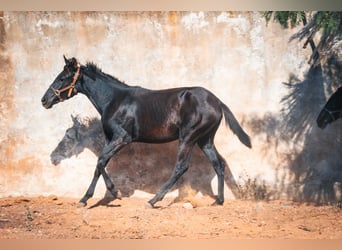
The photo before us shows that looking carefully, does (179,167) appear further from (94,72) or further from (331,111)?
(331,111)

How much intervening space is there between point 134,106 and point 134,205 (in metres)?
1.46

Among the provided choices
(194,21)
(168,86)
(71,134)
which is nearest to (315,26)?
(194,21)

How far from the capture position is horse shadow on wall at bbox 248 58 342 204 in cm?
926

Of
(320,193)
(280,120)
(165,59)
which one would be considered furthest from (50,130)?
(320,193)

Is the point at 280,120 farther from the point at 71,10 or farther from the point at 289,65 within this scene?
the point at 71,10

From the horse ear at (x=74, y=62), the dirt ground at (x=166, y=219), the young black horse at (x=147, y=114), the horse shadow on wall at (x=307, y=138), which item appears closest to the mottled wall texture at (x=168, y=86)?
the horse shadow on wall at (x=307, y=138)

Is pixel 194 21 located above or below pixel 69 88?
above

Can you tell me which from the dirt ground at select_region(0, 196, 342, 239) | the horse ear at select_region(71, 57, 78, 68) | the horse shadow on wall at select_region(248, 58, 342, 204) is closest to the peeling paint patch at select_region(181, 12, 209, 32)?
the horse shadow on wall at select_region(248, 58, 342, 204)

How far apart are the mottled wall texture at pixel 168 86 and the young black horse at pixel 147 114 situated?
468 mm

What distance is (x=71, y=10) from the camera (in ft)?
30.7

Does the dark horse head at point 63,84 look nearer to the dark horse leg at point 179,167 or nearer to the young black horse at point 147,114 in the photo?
the young black horse at point 147,114

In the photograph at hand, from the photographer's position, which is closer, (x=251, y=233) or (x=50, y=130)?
(x=251, y=233)

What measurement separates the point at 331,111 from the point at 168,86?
2.51 metres

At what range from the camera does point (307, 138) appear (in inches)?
367
